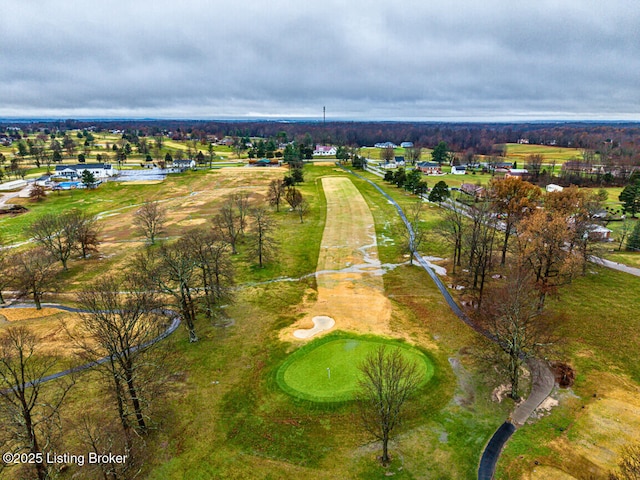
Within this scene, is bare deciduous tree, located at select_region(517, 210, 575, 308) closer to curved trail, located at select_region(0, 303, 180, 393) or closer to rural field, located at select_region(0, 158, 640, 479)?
rural field, located at select_region(0, 158, 640, 479)

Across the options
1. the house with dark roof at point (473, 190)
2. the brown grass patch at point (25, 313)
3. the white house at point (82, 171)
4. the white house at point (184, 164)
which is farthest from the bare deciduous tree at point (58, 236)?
the white house at point (184, 164)

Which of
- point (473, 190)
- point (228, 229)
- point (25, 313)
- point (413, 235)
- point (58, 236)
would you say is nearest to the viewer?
point (25, 313)

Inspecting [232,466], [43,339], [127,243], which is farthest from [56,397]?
[127,243]

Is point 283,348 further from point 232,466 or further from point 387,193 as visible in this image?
point 387,193

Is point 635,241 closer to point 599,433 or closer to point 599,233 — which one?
point 599,233

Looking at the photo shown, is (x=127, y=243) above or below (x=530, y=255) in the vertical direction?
below

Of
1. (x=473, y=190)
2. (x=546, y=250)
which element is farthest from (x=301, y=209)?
(x=546, y=250)

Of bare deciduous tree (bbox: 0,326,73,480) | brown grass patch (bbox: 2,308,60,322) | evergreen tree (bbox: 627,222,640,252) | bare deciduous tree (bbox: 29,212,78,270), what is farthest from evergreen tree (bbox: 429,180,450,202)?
bare deciduous tree (bbox: 0,326,73,480)
